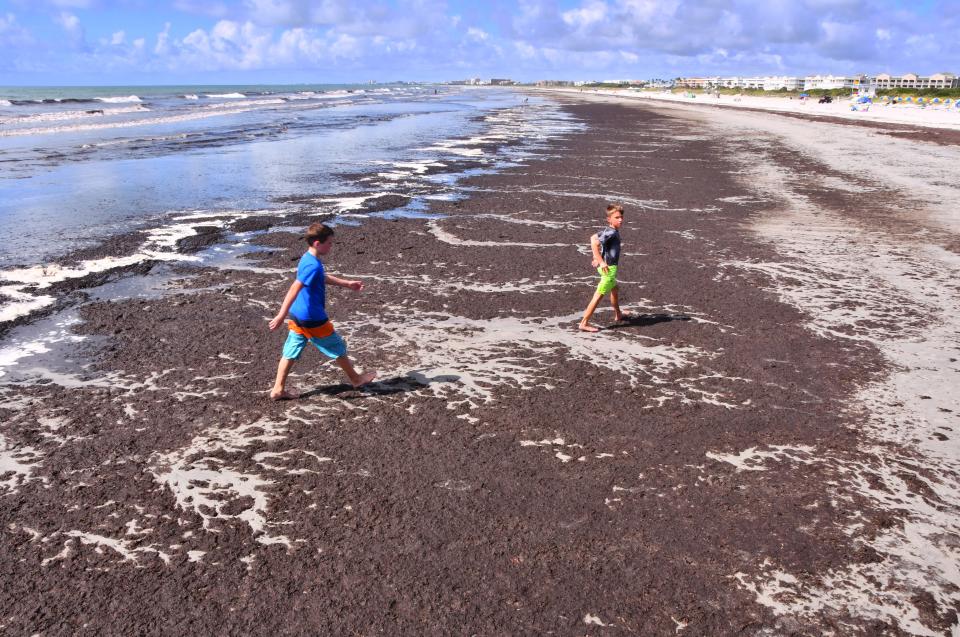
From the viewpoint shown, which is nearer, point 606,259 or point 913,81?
point 606,259

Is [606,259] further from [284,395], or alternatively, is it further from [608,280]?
[284,395]

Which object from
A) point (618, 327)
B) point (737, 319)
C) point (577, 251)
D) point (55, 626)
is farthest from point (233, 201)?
point (55, 626)

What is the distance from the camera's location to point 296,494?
4.76 metres

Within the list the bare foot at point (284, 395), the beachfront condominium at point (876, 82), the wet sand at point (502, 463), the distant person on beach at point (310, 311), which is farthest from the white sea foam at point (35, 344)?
the beachfront condominium at point (876, 82)

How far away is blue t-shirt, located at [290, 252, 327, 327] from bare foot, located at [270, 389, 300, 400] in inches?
28.5

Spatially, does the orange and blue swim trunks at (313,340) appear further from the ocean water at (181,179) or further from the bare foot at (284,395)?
the ocean water at (181,179)

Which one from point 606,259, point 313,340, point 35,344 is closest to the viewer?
point 313,340

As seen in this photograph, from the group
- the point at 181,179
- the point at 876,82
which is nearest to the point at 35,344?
the point at 181,179

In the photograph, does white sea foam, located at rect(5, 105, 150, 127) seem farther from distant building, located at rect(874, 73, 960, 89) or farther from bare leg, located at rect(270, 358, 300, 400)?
distant building, located at rect(874, 73, 960, 89)

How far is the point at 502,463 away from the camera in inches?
203

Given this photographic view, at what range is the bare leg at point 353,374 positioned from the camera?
615cm

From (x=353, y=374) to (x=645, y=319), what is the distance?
4.02 metres

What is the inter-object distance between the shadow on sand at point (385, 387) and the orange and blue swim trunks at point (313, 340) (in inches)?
16.7

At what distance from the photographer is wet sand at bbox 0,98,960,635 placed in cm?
381
